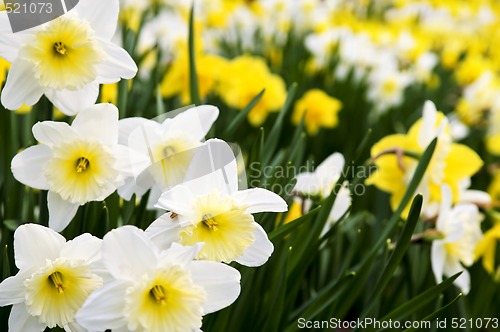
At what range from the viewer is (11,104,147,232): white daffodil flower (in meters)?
1.00

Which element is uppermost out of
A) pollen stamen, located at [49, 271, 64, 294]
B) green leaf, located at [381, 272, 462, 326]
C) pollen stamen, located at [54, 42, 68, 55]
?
pollen stamen, located at [54, 42, 68, 55]

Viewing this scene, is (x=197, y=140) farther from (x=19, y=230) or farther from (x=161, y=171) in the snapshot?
(x=19, y=230)

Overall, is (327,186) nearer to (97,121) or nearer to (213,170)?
(213,170)

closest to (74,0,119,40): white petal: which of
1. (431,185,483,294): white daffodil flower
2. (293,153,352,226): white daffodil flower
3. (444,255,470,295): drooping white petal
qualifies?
(293,153,352,226): white daffodil flower

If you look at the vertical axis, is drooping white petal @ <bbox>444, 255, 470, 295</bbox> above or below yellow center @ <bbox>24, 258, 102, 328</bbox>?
below

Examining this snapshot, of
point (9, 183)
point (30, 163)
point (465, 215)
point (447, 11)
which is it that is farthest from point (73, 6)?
point (447, 11)

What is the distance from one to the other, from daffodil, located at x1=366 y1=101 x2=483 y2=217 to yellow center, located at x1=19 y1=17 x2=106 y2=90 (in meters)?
0.82

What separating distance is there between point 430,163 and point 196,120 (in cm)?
74

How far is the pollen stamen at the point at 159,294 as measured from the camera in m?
0.86

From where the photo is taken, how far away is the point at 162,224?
0.91 metres

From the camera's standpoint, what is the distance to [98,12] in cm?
103

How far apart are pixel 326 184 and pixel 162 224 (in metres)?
0.65

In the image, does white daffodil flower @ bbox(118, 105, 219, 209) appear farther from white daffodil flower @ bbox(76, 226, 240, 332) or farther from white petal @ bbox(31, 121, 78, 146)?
white daffodil flower @ bbox(76, 226, 240, 332)

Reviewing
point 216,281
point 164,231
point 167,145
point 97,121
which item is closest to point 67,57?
point 97,121
